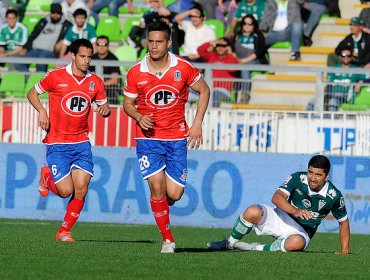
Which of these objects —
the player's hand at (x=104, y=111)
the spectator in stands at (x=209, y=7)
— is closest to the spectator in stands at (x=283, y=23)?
the spectator in stands at (x=209, y=7)

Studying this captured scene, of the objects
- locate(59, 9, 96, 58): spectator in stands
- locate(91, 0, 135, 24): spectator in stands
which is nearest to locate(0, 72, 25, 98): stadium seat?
locate(59, 9, 96, 58): spectator in stands

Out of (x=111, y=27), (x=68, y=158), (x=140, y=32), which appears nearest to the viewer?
(x=68, y=158)

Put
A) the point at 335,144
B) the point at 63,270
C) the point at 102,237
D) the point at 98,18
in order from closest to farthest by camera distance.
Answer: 1. the point at 63,270
2. the point at 102,237
3. the point at 335,144
4. the point at 98,18

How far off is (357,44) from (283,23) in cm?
228

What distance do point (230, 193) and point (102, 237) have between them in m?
4.02

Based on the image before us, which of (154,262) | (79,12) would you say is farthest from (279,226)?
(79,12)

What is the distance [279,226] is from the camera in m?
12.6

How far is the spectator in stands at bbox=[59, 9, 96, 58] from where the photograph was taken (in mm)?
22797

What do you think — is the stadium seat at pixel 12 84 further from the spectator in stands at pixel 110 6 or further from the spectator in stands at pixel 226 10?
the spectator in stands at pixel 226 10

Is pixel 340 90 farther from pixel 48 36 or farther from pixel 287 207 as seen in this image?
pixel 48 36

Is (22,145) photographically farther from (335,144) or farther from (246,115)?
(335,144)

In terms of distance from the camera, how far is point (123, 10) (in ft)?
82.9

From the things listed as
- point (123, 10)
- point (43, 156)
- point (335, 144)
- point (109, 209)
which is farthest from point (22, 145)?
point (123, 10)

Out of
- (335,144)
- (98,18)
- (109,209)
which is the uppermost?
(98,18)
